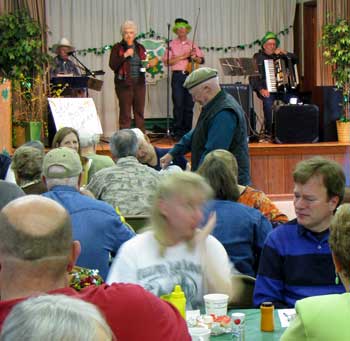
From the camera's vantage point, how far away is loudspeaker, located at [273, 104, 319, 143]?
9.62 meters

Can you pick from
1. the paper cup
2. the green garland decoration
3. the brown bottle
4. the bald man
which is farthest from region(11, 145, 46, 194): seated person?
the green garland decoration

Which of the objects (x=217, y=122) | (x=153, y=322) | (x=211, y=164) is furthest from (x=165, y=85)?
(x=153, y=322)

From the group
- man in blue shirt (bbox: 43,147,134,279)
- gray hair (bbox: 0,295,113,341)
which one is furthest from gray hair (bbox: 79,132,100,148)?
gray hair (bbox: 0,295,113,341)

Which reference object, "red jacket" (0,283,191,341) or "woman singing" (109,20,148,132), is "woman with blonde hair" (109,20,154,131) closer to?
"woman singing" (109,20,148,132)

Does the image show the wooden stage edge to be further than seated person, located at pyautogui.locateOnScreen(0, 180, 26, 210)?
Yes

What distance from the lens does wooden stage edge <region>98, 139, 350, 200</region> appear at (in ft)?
29.5

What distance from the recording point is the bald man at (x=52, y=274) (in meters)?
1.72

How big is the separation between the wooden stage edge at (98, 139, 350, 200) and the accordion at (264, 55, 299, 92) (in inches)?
56.6

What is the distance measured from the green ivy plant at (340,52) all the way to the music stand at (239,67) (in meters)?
1.06

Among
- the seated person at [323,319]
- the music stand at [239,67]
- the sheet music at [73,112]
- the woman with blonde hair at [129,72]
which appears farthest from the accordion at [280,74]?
the seated person at [323,319]

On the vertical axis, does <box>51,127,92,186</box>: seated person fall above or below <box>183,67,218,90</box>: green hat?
below

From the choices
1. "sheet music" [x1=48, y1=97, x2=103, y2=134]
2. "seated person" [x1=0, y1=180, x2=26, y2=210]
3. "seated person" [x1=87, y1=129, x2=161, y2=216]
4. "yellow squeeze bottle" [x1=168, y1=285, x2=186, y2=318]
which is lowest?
"yellow squeeze bottle" [x1=168, y1=285, x2=186, y2=318]

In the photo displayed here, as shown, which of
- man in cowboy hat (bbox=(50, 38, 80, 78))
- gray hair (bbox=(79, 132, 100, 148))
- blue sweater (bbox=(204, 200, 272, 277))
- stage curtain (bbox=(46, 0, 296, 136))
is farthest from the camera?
stage curtain (bbox=(46, 0, 296, 136))

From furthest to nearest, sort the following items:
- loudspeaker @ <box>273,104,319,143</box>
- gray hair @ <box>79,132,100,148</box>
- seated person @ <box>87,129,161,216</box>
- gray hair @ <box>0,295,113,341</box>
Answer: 1. loudspeaker @ <box>273,104,319,143</box>
2. gray hair @ <box>79,132,100,148</box>
3. seated person @ <box>87,129,161,216</box>
4. gray hair @ <box>0,295,113,341</box>
